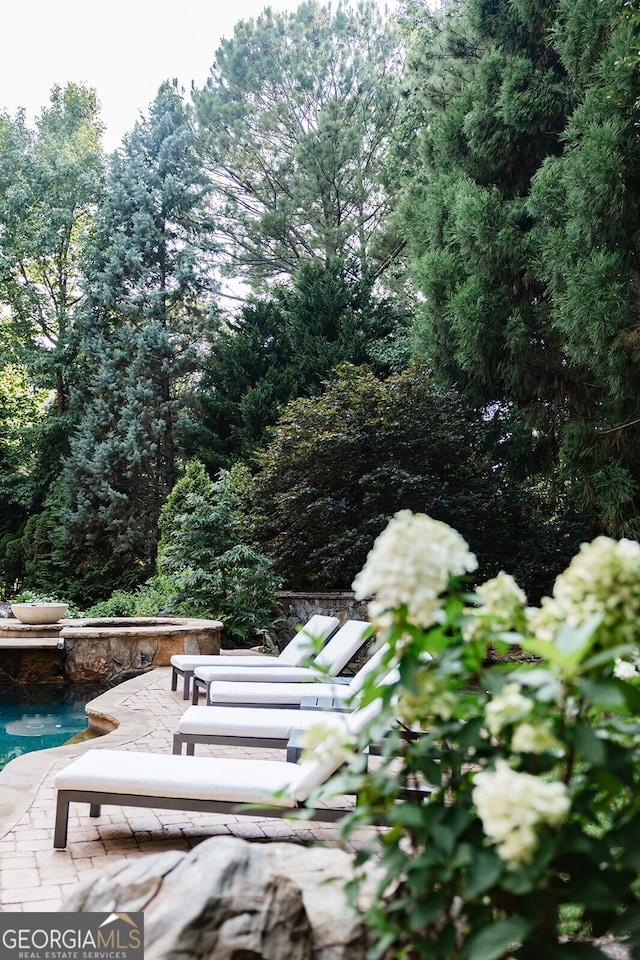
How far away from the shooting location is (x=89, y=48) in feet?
70.0

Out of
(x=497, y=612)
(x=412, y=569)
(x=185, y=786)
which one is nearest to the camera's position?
(x=412, y=569)

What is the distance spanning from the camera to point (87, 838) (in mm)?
3562

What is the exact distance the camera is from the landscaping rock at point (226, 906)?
1.77 m

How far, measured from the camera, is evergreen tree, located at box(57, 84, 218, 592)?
1628 centimetres

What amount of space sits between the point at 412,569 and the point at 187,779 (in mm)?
2228

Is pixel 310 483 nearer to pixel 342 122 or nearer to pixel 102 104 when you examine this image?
pixel 342 122

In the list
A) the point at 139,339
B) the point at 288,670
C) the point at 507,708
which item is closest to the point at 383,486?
the point at 288,670

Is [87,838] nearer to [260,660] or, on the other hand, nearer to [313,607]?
[260,660]

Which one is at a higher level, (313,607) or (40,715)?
(313,607)

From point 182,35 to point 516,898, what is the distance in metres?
22.7

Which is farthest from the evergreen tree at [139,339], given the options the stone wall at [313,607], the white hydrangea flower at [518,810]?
the white hydrangea flower at [518,810]

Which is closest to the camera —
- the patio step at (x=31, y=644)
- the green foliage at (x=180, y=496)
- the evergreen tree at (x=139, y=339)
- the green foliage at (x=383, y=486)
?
the patio step at (x=31, y=644)

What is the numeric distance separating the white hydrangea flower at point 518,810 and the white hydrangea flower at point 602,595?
0.35 meters

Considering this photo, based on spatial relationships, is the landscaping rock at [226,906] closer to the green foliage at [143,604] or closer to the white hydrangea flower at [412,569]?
the white hydrangea flower at [412,569]
